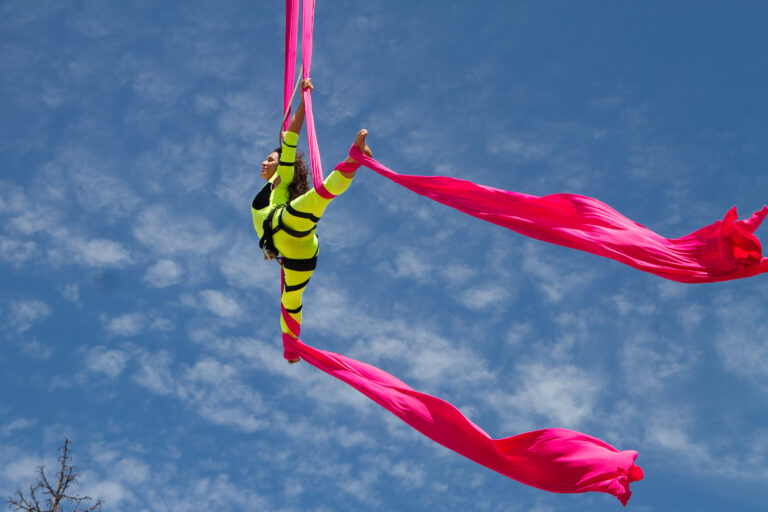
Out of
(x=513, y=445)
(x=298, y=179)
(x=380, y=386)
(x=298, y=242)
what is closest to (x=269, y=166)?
(x=298, y=179)

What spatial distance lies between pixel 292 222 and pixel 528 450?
2.79m

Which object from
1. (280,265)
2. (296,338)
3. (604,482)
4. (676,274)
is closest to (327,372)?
(296,338)

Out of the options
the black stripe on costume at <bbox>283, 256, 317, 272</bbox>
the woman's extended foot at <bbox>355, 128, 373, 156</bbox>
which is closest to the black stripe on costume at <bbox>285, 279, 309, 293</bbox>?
the black stripe on costume at <bbox>283, 256, 317, 272</bbox>

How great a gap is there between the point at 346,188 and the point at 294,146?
48.6 inches

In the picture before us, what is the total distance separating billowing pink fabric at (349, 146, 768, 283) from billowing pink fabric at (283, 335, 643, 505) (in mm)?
1508

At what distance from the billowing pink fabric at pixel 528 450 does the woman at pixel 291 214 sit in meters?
1.44

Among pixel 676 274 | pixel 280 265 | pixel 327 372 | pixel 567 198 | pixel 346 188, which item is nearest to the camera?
pixel 676 274

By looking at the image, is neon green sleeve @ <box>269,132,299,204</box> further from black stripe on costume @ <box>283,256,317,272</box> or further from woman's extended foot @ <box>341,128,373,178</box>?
woman's extended foot @ <box>341,128,373,178</box>

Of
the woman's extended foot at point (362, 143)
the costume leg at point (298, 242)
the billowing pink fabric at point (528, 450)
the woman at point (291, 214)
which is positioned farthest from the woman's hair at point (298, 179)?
the billowing pink fabric at point (528, 450)

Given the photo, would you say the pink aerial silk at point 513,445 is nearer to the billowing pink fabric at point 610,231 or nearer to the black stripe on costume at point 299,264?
the billowing pink fabric at point 610,231

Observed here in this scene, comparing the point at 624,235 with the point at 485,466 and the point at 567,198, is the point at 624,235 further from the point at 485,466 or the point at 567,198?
the point at 485,466

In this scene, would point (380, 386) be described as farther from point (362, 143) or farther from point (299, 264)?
point (362, 143)

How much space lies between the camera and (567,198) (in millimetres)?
5770

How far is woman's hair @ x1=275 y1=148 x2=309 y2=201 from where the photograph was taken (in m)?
7.95
